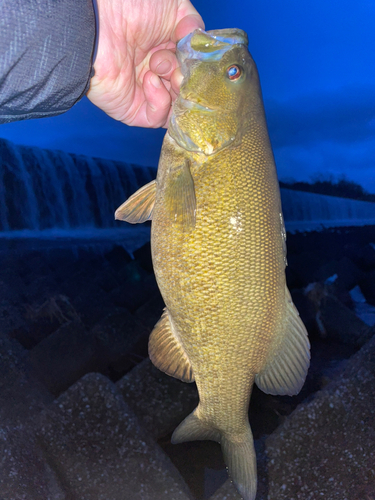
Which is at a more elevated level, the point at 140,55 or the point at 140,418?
the point at 140,55

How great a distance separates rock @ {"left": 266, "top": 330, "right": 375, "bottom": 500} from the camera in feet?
6.38

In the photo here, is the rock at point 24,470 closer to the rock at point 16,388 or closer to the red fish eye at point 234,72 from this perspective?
the rock at point 16,388

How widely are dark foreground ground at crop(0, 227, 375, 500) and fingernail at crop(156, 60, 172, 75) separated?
2114 millimetres

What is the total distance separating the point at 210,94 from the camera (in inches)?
49.0

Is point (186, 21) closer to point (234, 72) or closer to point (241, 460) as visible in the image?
point (234, 72)

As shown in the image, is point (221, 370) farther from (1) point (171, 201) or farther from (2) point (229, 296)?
(1) point (171, 201)

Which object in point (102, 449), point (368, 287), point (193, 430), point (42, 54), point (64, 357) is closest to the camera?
point (42, 54)

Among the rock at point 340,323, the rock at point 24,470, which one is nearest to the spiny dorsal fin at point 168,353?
the rock at point 24,470

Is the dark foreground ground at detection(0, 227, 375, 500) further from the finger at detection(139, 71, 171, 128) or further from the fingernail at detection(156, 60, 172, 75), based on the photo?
the fingernail at detection(156, 60, 172, 75)

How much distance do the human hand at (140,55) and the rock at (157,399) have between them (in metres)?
2.27

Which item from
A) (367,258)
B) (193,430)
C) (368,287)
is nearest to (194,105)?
(193,430)

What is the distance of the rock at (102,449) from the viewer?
6.80 feet

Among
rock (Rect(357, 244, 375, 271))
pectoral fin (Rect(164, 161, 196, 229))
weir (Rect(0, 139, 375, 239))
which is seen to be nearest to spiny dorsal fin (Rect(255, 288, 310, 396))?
pectoral fin (Rect(164, 161, 196, 229))

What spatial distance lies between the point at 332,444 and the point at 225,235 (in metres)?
1.84
